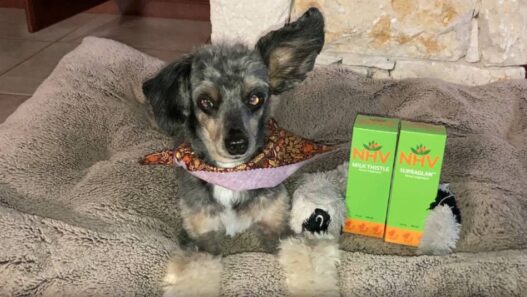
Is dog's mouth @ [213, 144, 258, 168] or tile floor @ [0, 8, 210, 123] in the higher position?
dog's mouth @ [213, 144, 258, 168]

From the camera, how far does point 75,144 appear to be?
6.25 ft

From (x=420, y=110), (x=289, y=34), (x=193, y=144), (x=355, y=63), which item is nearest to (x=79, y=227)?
(x=193, y=144)

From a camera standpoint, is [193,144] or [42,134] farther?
[42,134]

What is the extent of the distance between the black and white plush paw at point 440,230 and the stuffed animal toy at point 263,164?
17.2 inches

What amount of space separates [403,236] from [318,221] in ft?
0.82

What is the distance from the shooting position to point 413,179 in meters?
1.31

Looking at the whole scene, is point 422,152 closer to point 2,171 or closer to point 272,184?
point 272,184

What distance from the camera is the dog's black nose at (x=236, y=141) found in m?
1.31

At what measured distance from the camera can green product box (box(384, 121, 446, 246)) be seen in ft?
4.12

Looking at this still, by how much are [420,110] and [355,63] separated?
0.50 meters

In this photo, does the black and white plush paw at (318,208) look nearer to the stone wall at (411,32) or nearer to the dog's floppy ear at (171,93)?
the dog's floppy ear at (171,93)

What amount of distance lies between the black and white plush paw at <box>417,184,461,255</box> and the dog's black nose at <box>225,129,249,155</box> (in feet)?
1.74

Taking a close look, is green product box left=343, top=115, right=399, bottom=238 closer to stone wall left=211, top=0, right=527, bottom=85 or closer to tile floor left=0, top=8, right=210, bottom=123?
stone wall left=211, top=0, right=527, bottom=85

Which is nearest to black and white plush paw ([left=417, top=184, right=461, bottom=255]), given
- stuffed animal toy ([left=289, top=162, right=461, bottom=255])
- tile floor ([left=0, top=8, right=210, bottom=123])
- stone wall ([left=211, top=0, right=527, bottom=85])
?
stuffed animal toy ([left=289, top=162, right=461, bottom=255])
